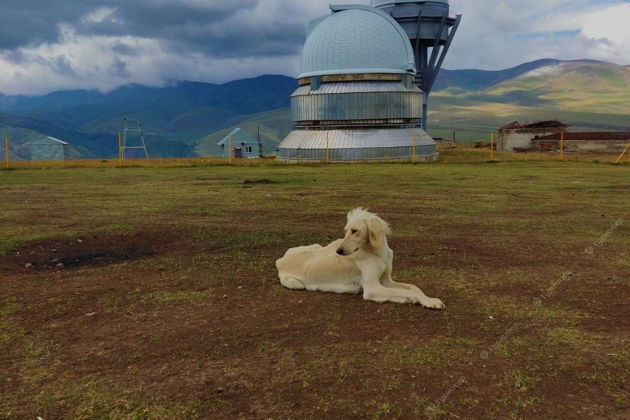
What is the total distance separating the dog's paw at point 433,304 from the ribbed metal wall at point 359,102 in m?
36.5

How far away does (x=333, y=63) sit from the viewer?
140 ft

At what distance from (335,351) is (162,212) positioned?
919 cm

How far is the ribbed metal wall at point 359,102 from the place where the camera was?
4144 centimetres

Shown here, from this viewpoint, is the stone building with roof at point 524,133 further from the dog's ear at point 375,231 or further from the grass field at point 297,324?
the dog's ear at point 375,231

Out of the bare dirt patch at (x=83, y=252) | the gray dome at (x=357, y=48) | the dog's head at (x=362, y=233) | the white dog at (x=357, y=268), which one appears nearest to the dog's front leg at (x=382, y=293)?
the white dog at (x=357, y=268)

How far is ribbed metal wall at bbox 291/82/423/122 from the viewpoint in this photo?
136 ft

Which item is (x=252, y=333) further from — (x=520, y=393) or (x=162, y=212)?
(x=162, y=212)

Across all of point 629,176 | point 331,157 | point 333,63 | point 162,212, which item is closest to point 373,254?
point 162,212

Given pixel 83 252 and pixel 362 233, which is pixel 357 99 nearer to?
pixel 83 252

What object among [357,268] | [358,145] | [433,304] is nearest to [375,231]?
[357,268]

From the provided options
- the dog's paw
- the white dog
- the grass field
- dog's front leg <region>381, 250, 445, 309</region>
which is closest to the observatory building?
the grass field

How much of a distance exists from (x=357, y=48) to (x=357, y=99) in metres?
4.39

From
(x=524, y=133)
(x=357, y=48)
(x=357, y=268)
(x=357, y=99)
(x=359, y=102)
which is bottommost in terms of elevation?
(x=357, y=268)

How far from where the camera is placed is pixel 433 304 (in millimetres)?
5918
